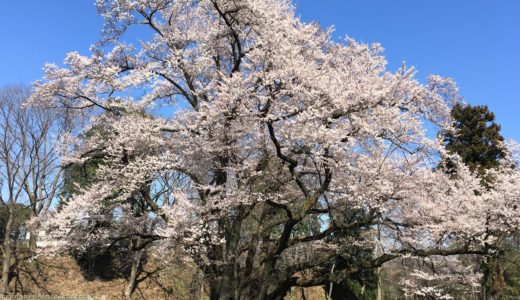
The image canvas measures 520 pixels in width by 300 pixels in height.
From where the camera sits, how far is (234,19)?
10.9 meters

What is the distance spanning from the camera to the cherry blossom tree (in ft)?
30.9

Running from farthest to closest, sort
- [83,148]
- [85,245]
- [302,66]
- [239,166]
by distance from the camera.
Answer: [83,148]
[85,245]
[239,166]
[302,66]

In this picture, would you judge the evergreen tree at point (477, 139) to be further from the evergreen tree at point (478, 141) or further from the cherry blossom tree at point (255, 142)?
the cherry blossom tree at point (255, 142)

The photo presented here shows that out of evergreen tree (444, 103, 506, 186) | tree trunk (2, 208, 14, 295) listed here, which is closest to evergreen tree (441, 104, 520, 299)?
evergreen tree (444, 103, 506, 186)

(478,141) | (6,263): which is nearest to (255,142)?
(6,263)

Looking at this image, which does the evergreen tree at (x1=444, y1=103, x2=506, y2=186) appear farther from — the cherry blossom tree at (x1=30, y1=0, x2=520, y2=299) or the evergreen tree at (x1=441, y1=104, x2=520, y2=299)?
the cherry blossom tree at (x1=30, y1=0, x2=520, y2=299)

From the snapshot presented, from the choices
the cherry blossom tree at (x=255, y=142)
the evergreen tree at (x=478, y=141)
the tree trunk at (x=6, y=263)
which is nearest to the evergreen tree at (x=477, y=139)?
the evergreen tree at (x=478, y=141)

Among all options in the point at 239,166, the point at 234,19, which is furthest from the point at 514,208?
the point at 234,19

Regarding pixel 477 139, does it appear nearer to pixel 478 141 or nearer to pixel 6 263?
pixel 478 141

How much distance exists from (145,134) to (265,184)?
3.34 m

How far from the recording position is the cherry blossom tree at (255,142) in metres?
9.43

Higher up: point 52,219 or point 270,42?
point 270,42

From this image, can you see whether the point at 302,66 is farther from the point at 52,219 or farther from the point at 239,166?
the point at 52,219

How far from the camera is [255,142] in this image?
1062 cm
